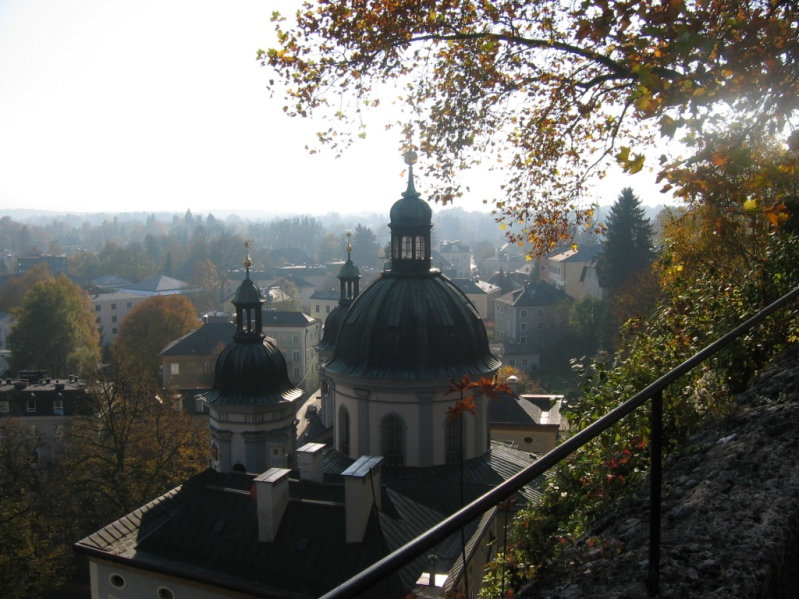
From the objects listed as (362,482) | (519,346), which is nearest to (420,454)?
(362,482)

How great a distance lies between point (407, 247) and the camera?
804 inches

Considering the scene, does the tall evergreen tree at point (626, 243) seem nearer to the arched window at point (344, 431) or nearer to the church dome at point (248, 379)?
the church dome at point (248, 379)

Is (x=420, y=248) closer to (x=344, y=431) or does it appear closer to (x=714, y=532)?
(x=344, y=431)

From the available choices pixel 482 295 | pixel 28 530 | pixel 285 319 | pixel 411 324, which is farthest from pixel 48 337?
pixel 411 324

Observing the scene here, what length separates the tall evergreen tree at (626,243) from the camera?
5328 cm

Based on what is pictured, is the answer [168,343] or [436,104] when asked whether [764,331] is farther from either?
[168,343]

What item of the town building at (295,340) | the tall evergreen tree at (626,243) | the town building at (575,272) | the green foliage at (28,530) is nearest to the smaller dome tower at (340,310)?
the green foliage at (28,530)

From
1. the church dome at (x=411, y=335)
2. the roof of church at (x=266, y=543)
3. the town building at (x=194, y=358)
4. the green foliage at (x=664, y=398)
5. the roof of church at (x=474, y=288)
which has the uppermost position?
the green foliage at (x=664, y=398)

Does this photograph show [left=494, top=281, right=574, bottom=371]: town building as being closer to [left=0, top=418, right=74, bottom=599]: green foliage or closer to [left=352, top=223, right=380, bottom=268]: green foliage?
[left=0, top=418, right=74, bottom=599]: green foliage

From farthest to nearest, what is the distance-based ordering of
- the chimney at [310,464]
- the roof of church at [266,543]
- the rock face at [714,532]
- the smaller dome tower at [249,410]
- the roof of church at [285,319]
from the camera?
the roof of church at [285,319]
the smaller dome tower at [249,410]
the chimney at [310,464]
the roof of church at [266,543]
the rock face at [714,532]

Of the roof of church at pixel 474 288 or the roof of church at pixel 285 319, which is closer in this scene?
the roof of church at pixel 285 319

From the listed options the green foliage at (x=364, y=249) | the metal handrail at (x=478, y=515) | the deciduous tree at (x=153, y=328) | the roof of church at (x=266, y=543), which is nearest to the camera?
the metal handrail at (x=478, y=515)

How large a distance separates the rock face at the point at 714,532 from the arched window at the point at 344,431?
617 inches

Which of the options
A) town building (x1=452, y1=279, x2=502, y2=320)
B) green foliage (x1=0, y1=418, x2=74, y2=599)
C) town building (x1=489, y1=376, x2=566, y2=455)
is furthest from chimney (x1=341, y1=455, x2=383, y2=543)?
town building (x1=452, y1=279, x2=502, y2=320)
